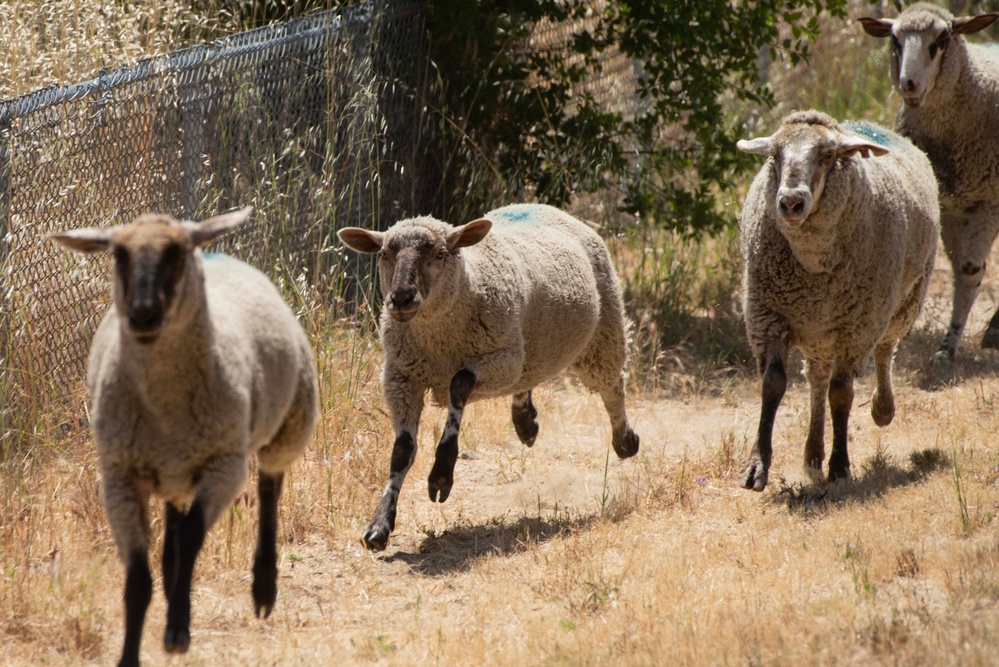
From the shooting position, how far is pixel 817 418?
680 cm

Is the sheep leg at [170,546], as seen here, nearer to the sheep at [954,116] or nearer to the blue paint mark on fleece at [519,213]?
the blue paint mark on fleece at [519,213]

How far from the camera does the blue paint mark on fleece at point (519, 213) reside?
279 inches

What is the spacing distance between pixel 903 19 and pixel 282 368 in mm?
5757

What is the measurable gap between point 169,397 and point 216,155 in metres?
3.70

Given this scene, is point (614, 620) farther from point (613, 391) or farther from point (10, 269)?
point (10, 269)

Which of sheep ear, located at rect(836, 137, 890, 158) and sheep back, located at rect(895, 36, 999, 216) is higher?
sheep ear, located at rect(836, 137, 890, 158)

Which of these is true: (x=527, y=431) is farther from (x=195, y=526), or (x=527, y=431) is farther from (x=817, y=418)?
(x=195, y=526)

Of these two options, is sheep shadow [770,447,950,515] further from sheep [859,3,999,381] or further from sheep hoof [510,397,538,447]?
sheep [859,3,999,381]

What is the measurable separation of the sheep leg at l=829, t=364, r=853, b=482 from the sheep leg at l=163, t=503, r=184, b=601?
3628 mm

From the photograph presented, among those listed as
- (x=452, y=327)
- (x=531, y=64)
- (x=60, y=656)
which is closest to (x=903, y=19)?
(x=531, y=64)

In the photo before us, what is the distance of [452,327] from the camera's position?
241 inches

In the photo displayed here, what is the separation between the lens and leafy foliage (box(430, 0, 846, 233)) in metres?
9.22

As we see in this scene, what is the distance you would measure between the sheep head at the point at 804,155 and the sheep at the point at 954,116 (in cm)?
231

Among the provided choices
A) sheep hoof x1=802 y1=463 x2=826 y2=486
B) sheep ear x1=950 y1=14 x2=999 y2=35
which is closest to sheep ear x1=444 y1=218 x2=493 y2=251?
sheep hoof x1=802 y1=463 x2=826 y2=486
